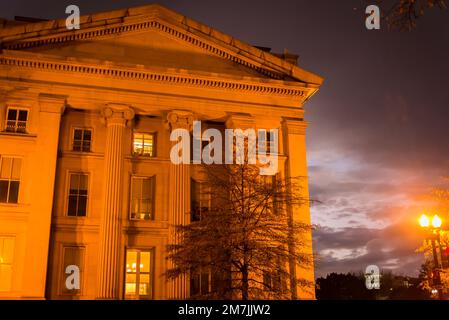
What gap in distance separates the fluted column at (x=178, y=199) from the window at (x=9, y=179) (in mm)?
8254

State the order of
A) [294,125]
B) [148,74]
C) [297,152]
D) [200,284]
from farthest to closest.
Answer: [294,125] → [297,152] → [148,74] → [200,284]

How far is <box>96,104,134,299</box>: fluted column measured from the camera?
2711 centimetres

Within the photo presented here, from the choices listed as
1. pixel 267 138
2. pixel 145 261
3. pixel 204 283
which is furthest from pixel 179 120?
pixel 204 283

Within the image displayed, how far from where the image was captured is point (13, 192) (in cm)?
2847

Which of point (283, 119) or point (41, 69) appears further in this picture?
point (283, 119)

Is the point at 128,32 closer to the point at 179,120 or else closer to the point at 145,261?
the point at 179,120

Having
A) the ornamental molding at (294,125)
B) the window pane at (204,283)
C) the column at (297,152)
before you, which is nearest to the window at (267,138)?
the column at (297,152)

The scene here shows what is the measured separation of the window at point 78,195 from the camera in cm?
2920

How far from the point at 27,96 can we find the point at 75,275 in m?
10.2

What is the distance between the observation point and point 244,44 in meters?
33.4

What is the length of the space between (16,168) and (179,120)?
9.37 meters

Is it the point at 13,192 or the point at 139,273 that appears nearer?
the point at 13,192
